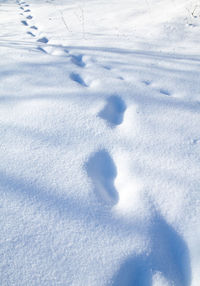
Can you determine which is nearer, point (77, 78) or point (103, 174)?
point (103, 174)

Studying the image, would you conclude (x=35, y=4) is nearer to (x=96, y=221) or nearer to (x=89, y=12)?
(x=89, y=12)

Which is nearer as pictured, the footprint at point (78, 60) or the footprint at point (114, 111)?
the footprint at point (114, 111)

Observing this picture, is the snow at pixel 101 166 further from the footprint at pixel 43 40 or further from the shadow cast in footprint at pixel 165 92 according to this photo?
the footprint at pixel 43 40

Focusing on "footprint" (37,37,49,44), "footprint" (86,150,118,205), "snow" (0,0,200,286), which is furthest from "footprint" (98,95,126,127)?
"footprint" (37,37,49,44)

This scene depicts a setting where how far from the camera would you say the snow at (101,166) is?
614mm

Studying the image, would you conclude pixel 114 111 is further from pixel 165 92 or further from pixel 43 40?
pixel 43 40

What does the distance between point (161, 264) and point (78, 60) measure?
4.95ft

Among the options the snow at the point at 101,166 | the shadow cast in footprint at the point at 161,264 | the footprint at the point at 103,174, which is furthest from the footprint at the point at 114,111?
the shadow cast in footprint at the point at 161,264

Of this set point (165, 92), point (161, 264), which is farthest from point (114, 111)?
point (161, 264)

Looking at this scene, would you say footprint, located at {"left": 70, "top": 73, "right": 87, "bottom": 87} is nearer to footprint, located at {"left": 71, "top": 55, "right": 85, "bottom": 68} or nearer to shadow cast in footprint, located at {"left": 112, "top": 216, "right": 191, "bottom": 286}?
footprint, located at {"left": 71, "top": 55, "right": 85, "bottom": 68}

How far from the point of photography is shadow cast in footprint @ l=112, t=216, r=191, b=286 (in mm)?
597

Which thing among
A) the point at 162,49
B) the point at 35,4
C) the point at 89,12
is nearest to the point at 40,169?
the point at 162,49

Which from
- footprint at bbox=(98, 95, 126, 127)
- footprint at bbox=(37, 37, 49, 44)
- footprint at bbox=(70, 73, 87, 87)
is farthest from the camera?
footprint at bbox=(37, 37, 49, 44)

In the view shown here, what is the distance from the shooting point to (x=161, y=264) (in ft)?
2.05
